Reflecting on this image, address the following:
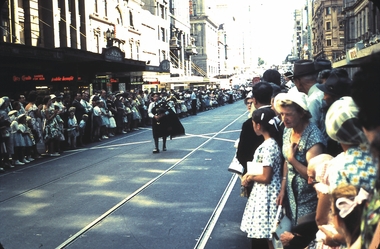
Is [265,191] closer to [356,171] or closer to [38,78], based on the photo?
[356,171]

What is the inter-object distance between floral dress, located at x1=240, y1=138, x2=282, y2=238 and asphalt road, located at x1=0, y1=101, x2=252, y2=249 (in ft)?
4.57

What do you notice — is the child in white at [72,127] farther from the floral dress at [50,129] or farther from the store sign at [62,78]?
the store sign at [62,78]

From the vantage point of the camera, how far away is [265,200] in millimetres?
5055

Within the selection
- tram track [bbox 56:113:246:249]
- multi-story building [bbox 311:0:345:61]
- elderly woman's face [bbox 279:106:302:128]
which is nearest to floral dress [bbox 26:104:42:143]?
tram track [bbox 56:113:246:249]

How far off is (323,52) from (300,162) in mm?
95736

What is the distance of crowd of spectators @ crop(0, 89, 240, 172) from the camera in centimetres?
1415

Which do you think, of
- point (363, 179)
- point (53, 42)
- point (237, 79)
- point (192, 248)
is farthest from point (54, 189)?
point (237, 79)

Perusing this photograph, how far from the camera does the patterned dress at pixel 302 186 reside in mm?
4484

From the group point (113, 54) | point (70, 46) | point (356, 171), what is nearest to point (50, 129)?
point (113, 54)

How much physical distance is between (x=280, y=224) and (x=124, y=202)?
4.71 meters

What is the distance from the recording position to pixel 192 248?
20.4ft

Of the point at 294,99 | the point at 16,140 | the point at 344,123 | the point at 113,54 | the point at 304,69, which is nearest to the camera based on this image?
the point at 344,123

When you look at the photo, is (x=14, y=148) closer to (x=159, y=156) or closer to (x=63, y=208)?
(x=159, y=156)

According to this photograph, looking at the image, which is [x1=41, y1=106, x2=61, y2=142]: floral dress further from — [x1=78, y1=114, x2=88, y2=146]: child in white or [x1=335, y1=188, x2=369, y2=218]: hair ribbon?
[x1=335, y1=188, x2=369, y2=218]: hair ribbon
